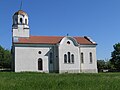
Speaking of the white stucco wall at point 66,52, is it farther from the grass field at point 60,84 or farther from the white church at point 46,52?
the grass field at point 60,84

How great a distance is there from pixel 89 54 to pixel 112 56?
17689 mm

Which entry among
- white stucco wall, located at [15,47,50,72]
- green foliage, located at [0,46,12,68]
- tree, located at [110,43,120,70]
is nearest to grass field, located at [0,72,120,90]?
white stucco wall, located at [15,47,50,72]

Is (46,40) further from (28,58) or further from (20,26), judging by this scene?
(20,26)

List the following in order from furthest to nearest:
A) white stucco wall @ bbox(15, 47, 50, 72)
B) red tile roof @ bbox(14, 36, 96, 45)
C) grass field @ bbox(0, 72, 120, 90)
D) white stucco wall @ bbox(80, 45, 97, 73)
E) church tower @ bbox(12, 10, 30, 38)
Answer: white stucco wall @ bbox(80, 45, 97, 73), church tower @ bbox(12, 10, 30, 38), red tile roof @ bbox(14, 36, 96, 45), white stucco wall @ bbox(15, 47, 50, 72), grass field @ bbox(0, 72, 120, 90)

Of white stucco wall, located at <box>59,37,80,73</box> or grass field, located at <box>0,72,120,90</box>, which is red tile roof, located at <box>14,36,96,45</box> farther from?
grass field, located at <box>0,72,120,90</box>

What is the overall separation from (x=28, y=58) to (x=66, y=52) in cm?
762

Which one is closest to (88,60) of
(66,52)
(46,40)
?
(66,52)

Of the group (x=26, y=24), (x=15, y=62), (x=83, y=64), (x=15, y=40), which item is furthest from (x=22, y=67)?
(x=83, y=64)

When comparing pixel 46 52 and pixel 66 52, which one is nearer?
pixel 46 52

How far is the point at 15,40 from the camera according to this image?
52844mm

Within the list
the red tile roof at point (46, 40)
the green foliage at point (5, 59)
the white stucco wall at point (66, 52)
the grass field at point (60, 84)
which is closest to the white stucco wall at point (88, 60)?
the red tile roof at point (46, 40)

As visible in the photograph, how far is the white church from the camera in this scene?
172 feet

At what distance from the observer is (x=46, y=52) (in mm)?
54094

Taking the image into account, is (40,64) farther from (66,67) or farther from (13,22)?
(13,22)
